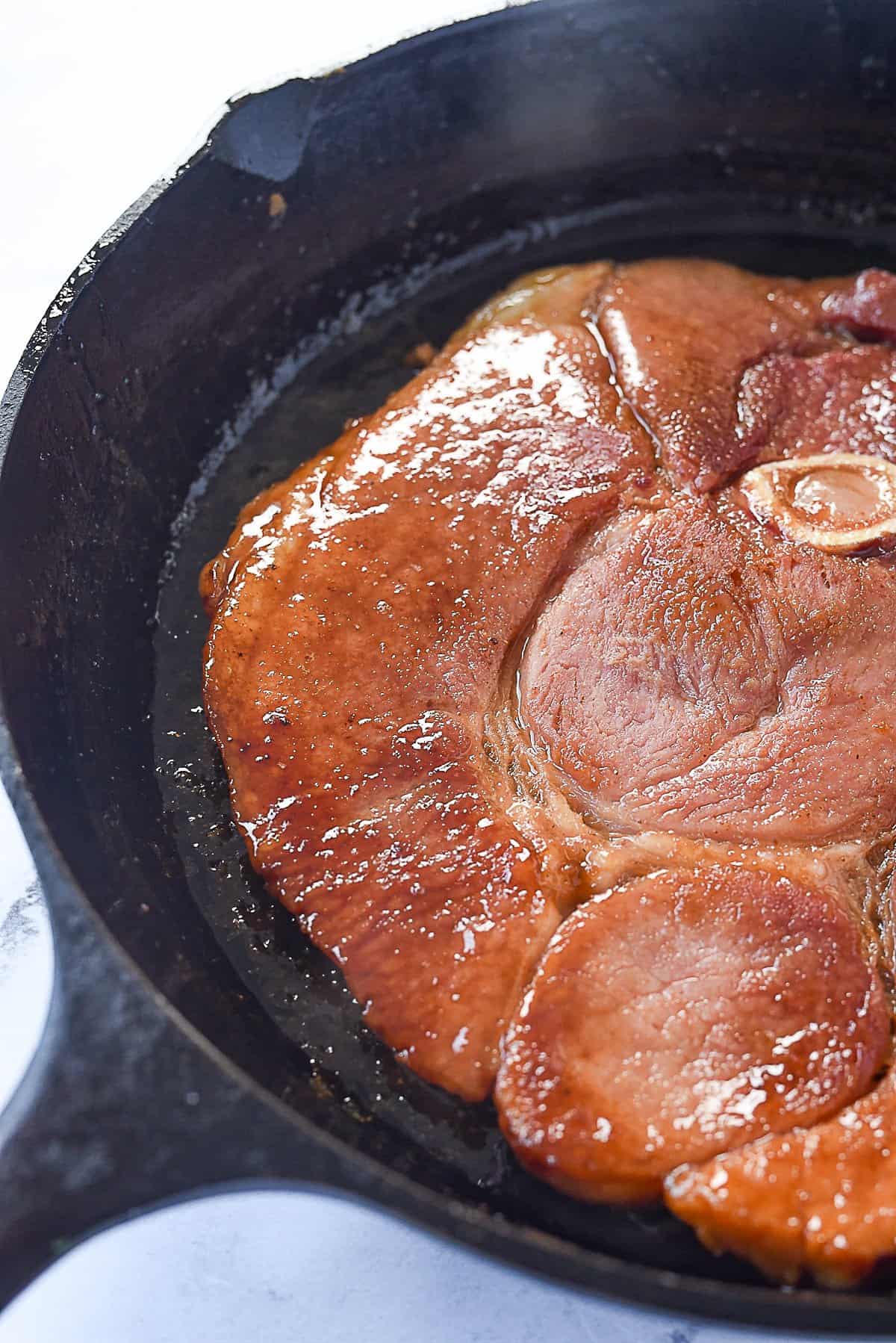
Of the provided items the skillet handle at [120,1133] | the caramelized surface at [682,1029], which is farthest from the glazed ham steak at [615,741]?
the skillet handle at [120,1133]

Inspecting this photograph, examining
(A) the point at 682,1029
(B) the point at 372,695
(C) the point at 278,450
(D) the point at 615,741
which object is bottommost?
(A) the point at 682,1029

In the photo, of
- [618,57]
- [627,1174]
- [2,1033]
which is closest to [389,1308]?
[627,1174]

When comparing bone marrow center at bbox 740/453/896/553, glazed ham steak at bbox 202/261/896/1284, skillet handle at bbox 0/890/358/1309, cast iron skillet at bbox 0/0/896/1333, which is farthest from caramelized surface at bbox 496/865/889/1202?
bone marrow center at bbox 740/453/896/553

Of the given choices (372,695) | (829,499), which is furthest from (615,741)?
(829,499)

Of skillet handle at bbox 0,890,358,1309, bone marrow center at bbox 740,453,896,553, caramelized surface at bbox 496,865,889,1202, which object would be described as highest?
skillet handle at bbox 0,890,358,1309

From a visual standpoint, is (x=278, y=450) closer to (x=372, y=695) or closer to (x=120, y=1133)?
(x=372, y=695)

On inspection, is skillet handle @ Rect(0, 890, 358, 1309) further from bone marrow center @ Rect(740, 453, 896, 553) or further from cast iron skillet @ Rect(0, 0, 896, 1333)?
bone marrow center @ Rect(740, 453, 896, 553)

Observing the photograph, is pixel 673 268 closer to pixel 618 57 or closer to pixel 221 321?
pixel 618 57
